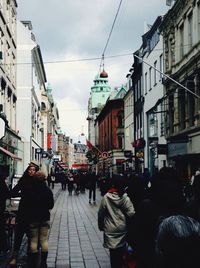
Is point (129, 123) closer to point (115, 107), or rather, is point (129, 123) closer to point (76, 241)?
point (115, 107)

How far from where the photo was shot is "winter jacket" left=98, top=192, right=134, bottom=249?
7.51 m

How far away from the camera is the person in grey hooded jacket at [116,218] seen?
24.6ft

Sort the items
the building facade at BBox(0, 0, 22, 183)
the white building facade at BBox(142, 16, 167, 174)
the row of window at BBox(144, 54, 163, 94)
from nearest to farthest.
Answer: the building facade at BBox(0, 0, 22, 183) → the white building facade at BBox(142, 16, 167, 174) → the row of window at BBox(144, 54, 163, 94)

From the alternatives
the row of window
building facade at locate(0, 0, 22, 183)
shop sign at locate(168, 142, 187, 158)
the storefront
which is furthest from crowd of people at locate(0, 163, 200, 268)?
the row of window

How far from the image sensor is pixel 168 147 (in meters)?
30.0

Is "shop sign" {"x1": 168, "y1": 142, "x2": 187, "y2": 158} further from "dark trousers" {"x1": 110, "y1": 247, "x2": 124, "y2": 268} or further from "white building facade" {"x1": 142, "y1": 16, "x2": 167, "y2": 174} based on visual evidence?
"dark trousers" {"x1": 110, "y1": 247, "x2": 124, "y2": 268}

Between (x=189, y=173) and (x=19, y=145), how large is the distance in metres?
19.1

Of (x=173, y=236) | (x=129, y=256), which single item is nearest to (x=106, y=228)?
(x=129, y=256)

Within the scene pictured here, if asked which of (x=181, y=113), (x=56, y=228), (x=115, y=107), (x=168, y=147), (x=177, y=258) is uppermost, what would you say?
(x=115, y=107)

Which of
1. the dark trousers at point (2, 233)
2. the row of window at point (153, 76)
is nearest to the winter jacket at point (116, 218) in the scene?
the dark trousers at point (2, 233)

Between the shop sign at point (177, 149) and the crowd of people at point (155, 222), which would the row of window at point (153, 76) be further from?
the crowd of people at point (155, 222)

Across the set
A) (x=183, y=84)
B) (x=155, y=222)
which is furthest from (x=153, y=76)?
(x=155, y=222)

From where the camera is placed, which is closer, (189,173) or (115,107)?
(189,173)

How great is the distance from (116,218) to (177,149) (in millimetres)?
21435
